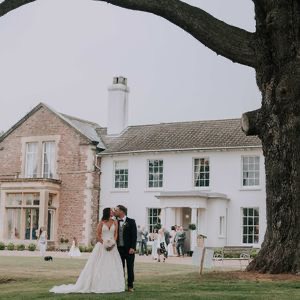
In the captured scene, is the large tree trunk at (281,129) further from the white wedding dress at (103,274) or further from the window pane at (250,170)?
the window pane at (250,170)

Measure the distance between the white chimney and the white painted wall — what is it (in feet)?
8.05

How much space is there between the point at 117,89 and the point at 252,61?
29.3 metres

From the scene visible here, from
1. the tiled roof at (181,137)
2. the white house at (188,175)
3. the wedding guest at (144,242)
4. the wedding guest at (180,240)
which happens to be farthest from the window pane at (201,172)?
the wedding guest at (180,240)

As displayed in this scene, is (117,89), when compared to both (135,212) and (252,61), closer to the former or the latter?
(135,212)

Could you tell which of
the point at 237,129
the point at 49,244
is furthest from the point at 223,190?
the point at 49,244

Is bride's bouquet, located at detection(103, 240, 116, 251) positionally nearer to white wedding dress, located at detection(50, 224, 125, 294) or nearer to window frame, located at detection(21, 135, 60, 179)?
white wedding dress, located at detection(50, 224, 125, 294)

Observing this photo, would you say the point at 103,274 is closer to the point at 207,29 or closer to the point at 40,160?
the point at 207,29

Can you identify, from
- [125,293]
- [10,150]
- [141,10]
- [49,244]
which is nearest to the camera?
[125,293]

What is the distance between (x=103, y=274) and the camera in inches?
507

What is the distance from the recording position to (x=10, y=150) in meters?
44.6

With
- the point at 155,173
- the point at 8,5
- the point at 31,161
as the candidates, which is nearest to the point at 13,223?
the point at 31,161

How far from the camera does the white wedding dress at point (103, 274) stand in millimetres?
12836

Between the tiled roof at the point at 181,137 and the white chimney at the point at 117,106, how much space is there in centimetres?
49

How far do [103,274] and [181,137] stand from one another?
1118 inches
